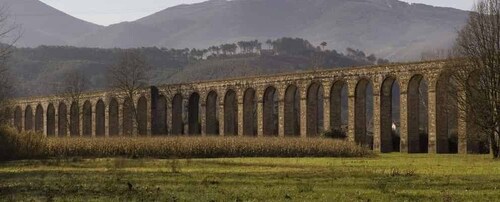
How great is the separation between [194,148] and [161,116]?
2995 centimetres

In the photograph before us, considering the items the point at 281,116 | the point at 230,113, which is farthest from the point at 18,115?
the point at 281,116

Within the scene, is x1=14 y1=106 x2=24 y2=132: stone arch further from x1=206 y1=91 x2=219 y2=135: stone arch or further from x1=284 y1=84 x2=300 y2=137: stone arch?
x1=284 y1=84 x2=300 y2=137: stone arch

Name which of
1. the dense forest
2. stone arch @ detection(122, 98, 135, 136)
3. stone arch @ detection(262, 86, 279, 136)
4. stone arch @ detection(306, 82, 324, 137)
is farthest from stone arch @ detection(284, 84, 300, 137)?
the dense forest

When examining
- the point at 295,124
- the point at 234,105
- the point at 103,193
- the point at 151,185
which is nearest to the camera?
the point at 103,193

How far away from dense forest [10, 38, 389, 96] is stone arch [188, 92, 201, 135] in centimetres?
6084

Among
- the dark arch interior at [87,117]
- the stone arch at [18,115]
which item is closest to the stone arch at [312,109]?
the dark arch interior at [87,117]

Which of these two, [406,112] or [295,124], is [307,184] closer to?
[406,112]

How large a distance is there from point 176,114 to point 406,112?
2518 centimetres

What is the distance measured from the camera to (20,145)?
33.7 m

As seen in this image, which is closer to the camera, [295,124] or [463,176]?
[463,176]

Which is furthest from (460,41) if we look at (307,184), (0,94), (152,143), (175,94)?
(175,94)

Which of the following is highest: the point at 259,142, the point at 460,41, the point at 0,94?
the point at 460,41

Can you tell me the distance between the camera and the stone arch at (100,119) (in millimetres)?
71625

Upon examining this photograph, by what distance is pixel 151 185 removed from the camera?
16.9 metres
